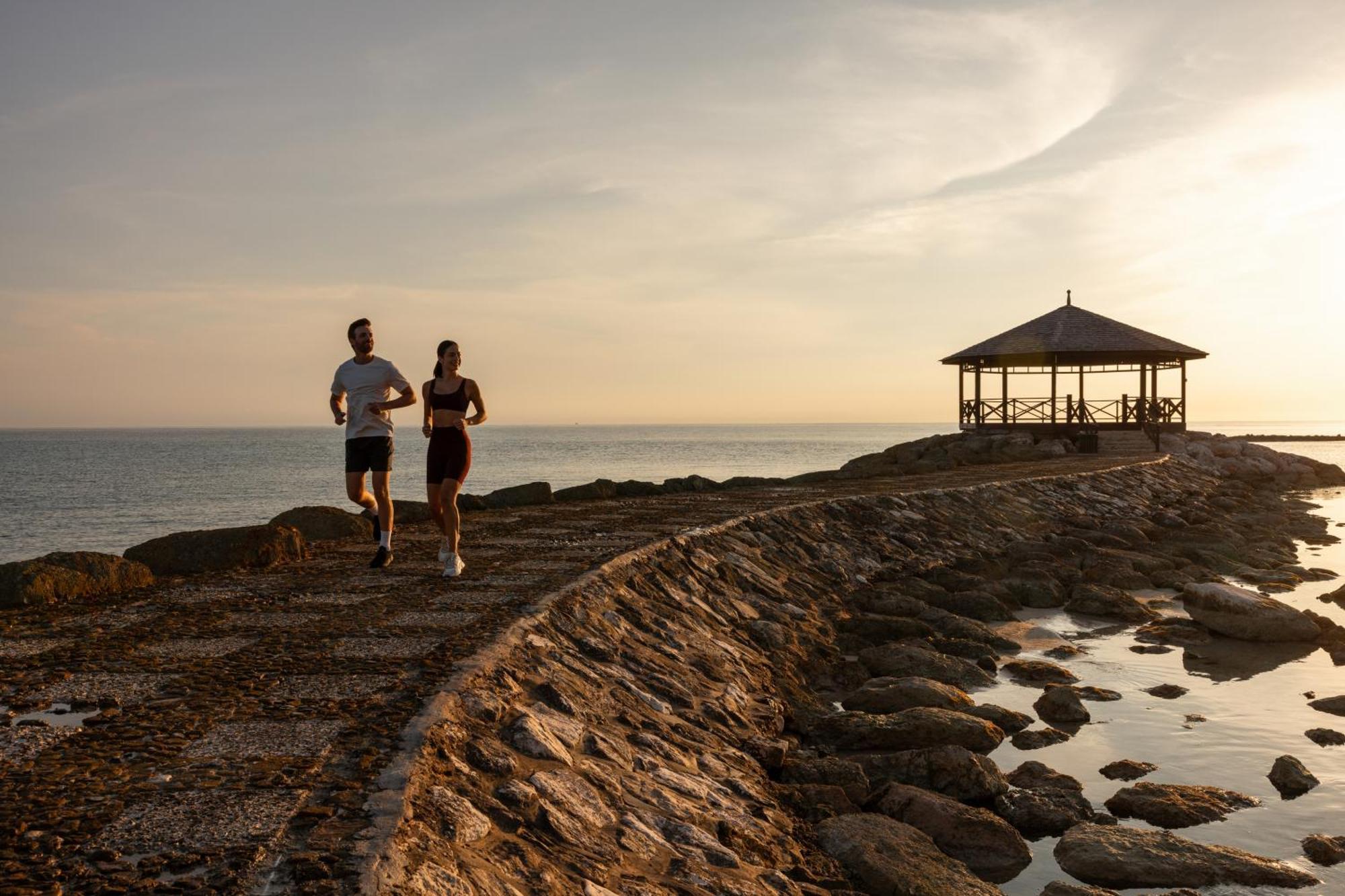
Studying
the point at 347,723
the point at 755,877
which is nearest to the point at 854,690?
the point at 755,877

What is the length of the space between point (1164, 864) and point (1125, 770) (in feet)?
4.81

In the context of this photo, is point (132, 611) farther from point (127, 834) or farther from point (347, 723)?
point (127, 834)

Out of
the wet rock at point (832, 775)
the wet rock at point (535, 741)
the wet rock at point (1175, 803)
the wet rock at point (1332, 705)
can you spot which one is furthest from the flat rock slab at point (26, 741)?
the wet rock at point (1332, 705)

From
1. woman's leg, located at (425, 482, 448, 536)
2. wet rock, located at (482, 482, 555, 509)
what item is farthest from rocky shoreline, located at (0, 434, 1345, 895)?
wet rock, located at (482, 482, 555, 509)

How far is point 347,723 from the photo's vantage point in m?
3.88

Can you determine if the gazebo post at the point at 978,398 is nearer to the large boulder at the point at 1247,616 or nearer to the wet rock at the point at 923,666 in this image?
the large boulder at the point at 1247,616

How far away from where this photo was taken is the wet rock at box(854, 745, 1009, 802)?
5.41m

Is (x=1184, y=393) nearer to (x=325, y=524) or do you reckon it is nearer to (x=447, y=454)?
(x=325, y=524)

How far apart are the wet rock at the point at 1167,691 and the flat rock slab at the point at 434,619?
18.0ft

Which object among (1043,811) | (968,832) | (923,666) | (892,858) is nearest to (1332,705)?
(923,666)

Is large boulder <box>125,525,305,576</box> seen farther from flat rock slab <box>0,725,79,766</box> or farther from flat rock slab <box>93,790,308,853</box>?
flat rock slab <box>93,790,308,853</box>

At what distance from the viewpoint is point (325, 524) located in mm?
9961

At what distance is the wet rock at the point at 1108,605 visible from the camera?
429 inches

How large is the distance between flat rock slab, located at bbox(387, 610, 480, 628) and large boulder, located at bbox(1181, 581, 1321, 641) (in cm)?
780
